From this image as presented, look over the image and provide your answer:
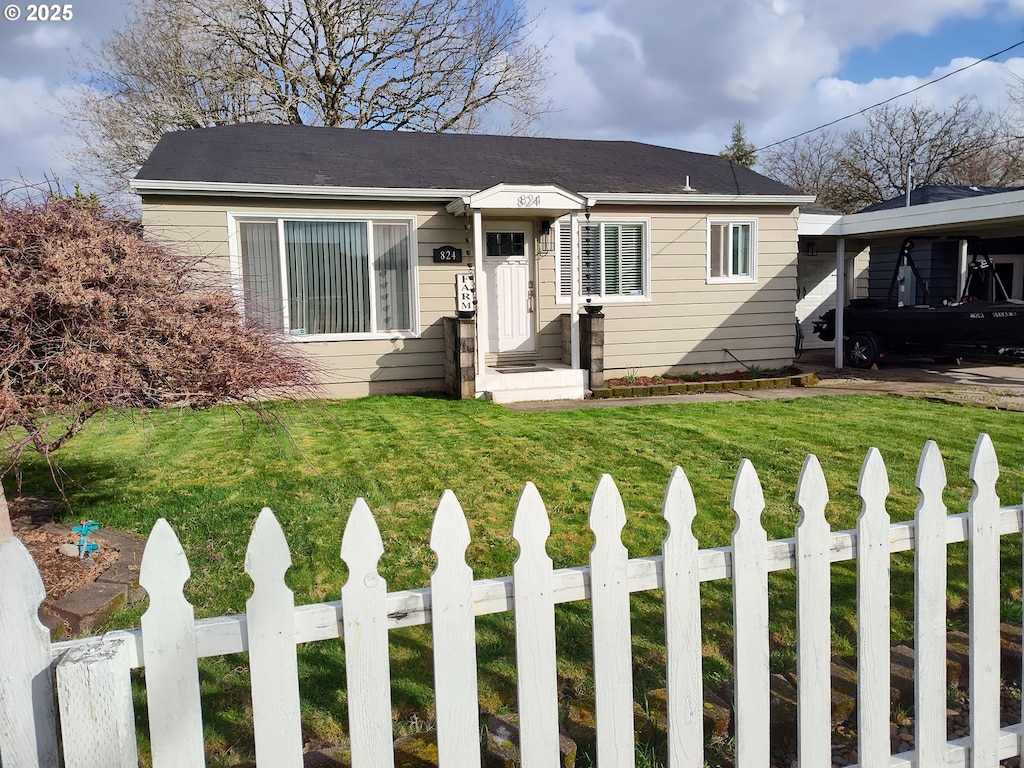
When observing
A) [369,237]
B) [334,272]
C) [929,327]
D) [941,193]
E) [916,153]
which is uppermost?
[916,153]

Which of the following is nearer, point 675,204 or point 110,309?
point 110,309

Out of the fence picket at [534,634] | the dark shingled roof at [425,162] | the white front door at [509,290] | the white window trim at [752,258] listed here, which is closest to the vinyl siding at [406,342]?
the dark shingled roof at [425,162]

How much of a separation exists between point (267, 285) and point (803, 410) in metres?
7.39

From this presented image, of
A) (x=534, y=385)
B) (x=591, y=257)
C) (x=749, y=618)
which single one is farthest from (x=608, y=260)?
(x=749, y=618)

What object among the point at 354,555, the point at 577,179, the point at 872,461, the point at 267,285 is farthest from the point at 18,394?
the point at 577,179

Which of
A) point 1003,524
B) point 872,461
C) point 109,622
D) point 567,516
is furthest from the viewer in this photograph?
point 567,516

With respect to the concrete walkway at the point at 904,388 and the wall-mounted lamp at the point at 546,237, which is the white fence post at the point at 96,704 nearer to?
the concrete walkway at the point at 904,388

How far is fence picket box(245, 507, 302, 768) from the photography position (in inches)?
62.2

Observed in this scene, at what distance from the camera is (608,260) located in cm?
1202

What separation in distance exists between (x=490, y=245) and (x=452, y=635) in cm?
1032

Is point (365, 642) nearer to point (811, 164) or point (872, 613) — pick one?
point (872, 613)

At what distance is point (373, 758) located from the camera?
1.70m

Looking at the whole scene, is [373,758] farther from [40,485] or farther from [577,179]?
[577,179]

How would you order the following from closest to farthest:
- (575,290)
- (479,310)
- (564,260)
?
(479,310) → (575,290) → (564,260)
